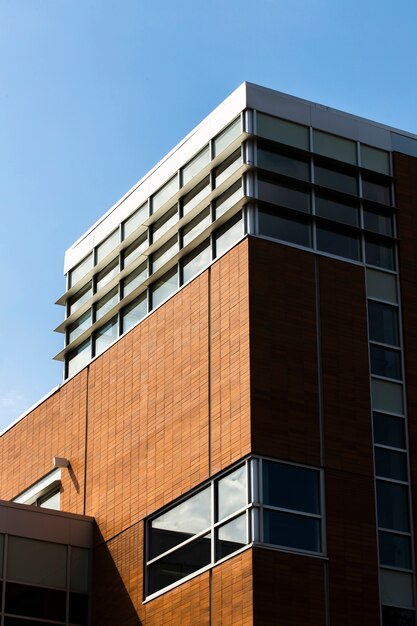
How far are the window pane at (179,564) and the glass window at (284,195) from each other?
787 cm

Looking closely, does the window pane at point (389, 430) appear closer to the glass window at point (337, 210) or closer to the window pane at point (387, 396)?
the window pane at point (387, 396)

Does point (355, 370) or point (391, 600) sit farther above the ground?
point (355, 370)

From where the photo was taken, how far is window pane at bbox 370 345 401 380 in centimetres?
3156

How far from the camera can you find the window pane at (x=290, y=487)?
29.0 meters

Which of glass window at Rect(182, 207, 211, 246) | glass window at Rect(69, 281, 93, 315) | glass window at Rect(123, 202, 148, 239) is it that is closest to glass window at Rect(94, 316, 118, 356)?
glass window at Rect(69, 281, 93, 315)

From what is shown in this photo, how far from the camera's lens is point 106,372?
36125mm

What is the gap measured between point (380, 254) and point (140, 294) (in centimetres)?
641

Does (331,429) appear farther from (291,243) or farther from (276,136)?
(276,136)

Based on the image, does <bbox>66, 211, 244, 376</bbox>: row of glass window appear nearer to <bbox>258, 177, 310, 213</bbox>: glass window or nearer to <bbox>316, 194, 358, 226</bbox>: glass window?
<bbox>258, 177, 310, 213</bbox>: glass window

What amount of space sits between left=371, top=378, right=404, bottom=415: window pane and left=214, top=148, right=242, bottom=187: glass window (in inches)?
236

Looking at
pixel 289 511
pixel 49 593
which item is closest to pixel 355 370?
pixel 289 511

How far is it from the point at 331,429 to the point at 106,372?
8029 millimetres

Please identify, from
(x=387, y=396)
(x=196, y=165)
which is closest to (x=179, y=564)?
(x=387, y=396)

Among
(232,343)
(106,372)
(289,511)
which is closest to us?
(289,511)
